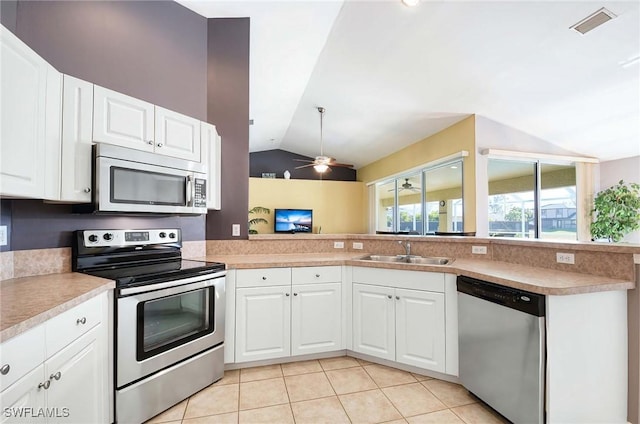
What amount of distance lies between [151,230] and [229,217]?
2.41 ft

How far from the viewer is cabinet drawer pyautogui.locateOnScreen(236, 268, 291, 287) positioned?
234 cm

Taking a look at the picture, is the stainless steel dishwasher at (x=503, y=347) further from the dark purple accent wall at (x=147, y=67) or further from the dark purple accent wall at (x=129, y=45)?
the dark purple accent wall at (x=129, y=45)

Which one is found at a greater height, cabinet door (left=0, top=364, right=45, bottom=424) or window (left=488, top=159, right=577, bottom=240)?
window (left=488, top=159, right=577, bottom=240)

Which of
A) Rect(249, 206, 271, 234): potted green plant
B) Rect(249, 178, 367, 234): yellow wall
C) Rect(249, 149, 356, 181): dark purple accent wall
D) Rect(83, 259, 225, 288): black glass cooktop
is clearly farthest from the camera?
Rect(249, 149, 356, 181): dark purple accent wall

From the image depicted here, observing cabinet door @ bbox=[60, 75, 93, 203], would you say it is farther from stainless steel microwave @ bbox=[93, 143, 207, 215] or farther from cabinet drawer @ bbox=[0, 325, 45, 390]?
cabinet drawer @ bbox=[0, 325, 45, 390]

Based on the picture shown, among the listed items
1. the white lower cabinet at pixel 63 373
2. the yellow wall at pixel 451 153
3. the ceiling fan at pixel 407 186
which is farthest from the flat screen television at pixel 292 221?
the white lower cabinet at pixel 63 373

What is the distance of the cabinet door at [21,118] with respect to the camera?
1.32 meters

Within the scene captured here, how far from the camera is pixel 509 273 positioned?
1.91m

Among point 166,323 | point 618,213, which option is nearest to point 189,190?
point 166,323

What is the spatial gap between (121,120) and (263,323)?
5.70 ft

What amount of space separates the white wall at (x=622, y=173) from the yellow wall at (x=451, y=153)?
8.42ft

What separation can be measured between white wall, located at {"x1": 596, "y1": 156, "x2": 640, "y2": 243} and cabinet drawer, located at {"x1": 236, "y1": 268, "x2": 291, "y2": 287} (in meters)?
5.72

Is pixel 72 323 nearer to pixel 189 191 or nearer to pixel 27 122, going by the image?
pixel 27 122

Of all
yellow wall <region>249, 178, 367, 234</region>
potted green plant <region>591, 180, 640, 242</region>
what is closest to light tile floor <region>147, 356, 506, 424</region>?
potted green plant <region>591, 180, 640, 242</region>
